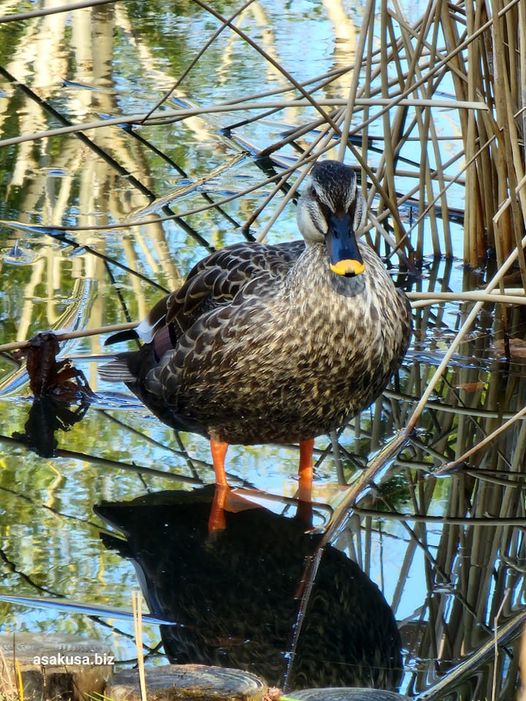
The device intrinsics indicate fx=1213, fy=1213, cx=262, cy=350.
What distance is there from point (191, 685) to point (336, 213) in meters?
1.71

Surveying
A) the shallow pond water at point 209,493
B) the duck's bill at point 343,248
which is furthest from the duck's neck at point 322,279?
the shallow pond water at point 209,493

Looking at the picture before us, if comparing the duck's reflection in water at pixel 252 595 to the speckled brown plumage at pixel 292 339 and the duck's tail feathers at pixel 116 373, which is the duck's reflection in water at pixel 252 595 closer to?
the speckled brown plumage at pixel 292 339

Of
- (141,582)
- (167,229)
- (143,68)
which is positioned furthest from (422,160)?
(143,68)

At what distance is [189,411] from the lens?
15.0 ft

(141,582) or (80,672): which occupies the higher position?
(80,672)

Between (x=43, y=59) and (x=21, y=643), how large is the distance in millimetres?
7685

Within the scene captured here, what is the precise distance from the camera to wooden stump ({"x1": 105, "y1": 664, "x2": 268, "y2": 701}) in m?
2.90

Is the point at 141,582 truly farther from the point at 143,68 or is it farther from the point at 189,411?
the point at 143,68

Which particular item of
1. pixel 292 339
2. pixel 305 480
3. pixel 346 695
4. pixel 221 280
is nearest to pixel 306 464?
pixel 305 480

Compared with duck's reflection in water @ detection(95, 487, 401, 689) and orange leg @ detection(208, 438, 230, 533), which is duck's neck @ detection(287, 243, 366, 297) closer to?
orange leg @ detection(208, 438, 230, 533)

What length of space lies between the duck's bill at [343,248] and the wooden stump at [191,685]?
4.55 ft

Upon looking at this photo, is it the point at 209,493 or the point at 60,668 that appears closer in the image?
the point at 60,668

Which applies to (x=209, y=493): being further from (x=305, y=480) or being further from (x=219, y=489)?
(x=305, y=480)

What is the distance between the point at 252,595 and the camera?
3861 mm
